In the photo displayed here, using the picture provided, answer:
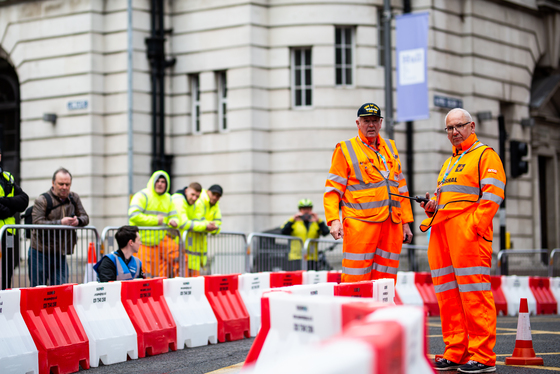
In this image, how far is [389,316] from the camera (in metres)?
3.72

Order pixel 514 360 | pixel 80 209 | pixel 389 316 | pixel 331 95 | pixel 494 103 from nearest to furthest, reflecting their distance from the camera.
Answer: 1. pixel 389 316
2. pixel 514 360
3. pixel 80 209
4. pixel 331 95
5. pixel 494 103

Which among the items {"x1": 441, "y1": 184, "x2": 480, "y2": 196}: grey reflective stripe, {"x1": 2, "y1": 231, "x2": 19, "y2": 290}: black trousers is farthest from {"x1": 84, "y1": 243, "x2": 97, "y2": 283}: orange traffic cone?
{"x1": 441, "y1": 184, "x2": 480, "y2": 196}: grey reflective stripe

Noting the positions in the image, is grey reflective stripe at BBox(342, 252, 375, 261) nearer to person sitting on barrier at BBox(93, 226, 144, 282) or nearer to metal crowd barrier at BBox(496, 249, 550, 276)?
person sitting on barrier at BBox(93, 226, 144, 282)

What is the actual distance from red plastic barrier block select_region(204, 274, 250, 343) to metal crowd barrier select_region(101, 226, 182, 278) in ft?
5.92

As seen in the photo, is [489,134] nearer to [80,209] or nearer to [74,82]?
[74,82]

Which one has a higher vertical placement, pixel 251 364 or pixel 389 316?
pixel 389 316

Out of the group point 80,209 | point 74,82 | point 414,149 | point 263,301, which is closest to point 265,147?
point 414,149

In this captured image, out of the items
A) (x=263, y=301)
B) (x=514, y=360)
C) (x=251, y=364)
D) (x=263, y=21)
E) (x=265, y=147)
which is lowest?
(x=514, y=360)

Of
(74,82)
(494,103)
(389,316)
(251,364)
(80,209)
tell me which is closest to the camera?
(389,316)

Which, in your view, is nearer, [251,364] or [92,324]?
[251,364]

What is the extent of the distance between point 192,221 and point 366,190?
5.56 metres

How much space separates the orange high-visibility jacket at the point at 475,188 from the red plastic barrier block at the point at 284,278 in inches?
156

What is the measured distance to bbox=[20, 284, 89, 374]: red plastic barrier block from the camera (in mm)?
7004

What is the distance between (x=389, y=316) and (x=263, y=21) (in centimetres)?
1765
